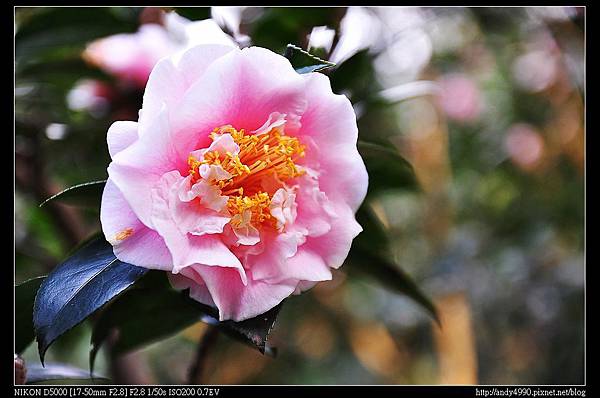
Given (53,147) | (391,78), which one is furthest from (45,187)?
(391,78)

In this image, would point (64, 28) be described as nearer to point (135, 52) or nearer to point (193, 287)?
point (135, 52)

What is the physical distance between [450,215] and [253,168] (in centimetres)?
158

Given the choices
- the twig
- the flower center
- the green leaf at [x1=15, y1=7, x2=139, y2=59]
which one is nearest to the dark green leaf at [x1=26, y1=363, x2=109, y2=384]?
the twig

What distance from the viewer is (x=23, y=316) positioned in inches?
26.0

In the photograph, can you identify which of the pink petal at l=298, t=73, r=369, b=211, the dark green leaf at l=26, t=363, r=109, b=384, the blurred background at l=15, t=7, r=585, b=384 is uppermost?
the pink petal at l=298, t=73, r=369, b=211

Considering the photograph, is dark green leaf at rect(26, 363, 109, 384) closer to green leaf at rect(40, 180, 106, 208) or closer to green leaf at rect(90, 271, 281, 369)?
green leaf at rect(90, 271, 281, 369)

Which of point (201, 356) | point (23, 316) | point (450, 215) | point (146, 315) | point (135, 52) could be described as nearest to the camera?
point (23, 316)

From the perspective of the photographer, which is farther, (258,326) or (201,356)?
(201,356)

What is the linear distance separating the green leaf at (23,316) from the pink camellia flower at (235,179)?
0.63 feet

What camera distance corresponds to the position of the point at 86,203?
70cm

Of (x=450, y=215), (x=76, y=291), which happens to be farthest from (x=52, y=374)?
(x=450, y=215)

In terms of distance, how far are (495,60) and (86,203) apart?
2017 mm

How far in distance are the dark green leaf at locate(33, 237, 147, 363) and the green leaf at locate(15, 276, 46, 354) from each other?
96 mm

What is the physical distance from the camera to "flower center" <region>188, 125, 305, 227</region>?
1.79 feet
